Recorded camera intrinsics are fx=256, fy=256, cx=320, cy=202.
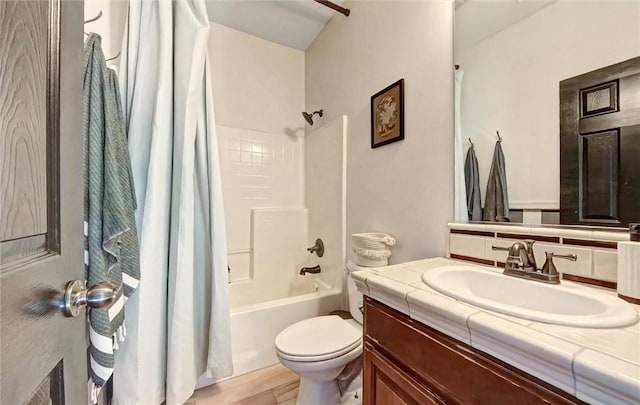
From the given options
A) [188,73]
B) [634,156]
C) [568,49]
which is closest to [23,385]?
[188,73]

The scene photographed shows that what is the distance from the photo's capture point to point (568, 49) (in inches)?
32.1

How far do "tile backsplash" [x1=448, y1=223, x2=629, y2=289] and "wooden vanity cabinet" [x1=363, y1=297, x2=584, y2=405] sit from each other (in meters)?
0.49

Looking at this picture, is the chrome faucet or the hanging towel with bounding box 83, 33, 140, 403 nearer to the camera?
the chrome faucet

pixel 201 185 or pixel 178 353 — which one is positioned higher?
pixel 201 185

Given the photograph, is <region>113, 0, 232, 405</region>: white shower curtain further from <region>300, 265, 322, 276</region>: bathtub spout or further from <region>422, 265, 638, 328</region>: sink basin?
<region>422, 265, 638, 328</region>: sink basin

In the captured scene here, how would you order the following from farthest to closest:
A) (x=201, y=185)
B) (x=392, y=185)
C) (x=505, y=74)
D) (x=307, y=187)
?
(x=307, y=187) → (x=392, y=185) → (x=201, y=185) → (x=505, y=74)

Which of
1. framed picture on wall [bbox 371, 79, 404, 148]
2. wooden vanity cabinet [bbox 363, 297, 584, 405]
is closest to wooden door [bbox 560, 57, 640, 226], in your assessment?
wooden vanity cabinet [bbox 363, 297, 584, 405]

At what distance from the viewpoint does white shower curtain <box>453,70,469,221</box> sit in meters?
1.13

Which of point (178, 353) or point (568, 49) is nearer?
point (568, 49)

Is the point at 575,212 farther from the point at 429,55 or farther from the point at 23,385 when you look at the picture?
the point at 23,385

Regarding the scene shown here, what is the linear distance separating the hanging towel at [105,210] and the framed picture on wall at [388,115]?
128 cm

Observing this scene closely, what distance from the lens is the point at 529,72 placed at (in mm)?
914

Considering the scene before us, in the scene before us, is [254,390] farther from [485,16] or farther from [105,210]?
[485,16]

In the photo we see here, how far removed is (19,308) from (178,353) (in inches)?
39.0
